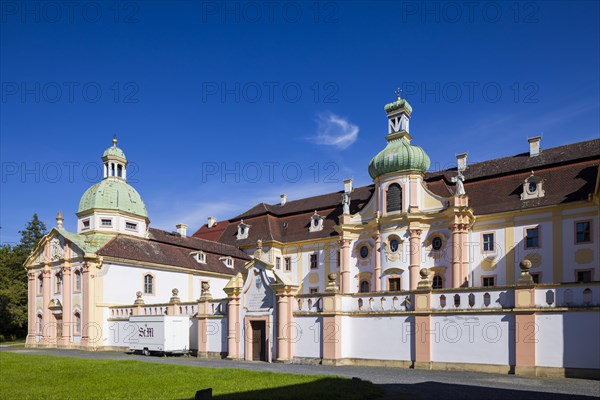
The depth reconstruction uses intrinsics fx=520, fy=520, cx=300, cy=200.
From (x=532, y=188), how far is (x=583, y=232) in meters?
4.20

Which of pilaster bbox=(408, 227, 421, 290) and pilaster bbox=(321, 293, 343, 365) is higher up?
pilaster bbox=(408, 227, 421, 290)

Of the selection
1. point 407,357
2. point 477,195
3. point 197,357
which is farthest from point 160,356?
point 477,195

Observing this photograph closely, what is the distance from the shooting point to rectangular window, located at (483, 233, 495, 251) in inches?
1351

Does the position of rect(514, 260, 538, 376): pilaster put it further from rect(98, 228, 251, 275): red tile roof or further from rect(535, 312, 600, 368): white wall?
rect(98, 228, 251, 275): red tile roof

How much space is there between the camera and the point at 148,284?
3809 centimetres

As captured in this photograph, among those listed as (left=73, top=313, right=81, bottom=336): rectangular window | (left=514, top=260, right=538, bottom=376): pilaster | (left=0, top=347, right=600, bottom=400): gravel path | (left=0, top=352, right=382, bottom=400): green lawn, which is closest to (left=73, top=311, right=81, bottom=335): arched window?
(left=73, top=313, right=81, bottom=336): rectangular window

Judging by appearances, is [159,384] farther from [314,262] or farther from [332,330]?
[314,262]

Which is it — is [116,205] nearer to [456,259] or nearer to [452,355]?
[456,259]

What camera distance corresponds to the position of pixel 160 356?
28.2m

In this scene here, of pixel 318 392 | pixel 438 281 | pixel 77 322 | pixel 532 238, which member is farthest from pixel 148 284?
pixel 318 392

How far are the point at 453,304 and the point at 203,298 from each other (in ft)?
44.5

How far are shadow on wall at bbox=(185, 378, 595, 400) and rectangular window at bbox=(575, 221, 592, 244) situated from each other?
19411 mm

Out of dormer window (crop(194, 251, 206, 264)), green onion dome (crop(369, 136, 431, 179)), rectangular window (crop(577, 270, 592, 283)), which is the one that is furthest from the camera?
dormer window (crop(194, 251, 206, 264))

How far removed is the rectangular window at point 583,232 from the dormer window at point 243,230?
27.9m
